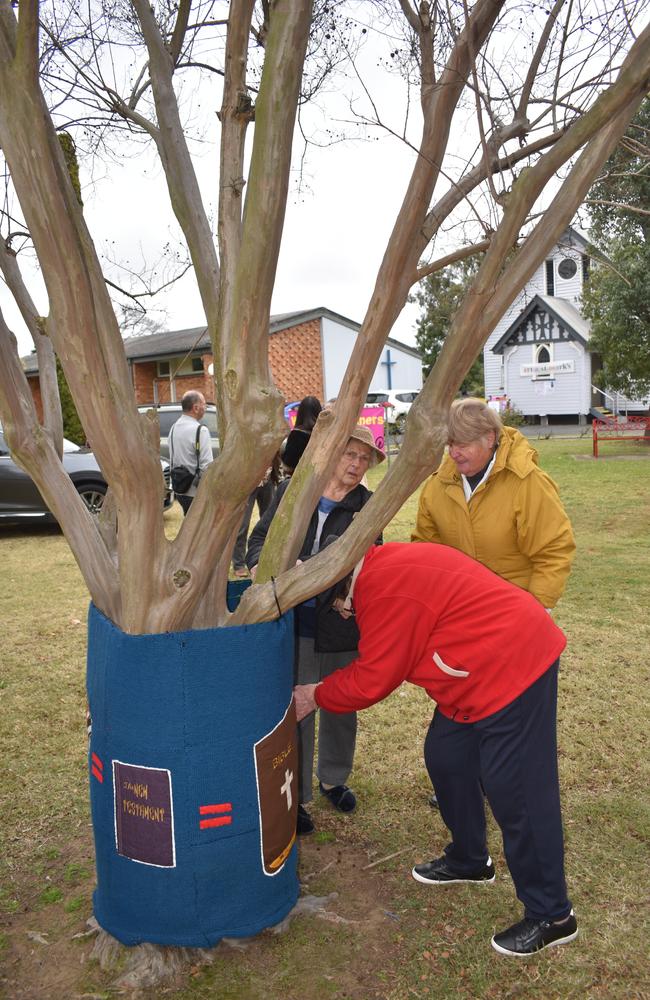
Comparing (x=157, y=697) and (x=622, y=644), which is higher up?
(x=157, y=697)

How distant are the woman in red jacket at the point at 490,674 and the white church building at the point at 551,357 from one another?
29.8 m

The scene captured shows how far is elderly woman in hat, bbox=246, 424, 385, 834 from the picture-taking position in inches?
133

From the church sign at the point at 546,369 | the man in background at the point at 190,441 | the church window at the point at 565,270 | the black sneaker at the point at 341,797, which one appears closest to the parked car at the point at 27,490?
the man in background at the point at 190,441

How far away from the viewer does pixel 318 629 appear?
310 centimetres

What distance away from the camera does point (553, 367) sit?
32562 mm

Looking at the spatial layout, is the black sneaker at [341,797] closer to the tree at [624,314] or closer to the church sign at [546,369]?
the tree at [624,314]

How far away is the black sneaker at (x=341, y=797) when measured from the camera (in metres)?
3.77

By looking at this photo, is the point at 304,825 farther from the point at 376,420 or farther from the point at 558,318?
the point at 558,318

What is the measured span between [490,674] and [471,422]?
43.2 inches

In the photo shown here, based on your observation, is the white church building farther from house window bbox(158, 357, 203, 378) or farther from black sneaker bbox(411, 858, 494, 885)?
black sneaker bbox(411, 858, 494, 885)

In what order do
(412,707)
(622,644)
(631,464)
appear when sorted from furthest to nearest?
(631,464) → (622,644) → (412,707)

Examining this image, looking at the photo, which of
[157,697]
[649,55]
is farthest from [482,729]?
[649,55]

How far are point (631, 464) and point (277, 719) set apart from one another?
15631 mm

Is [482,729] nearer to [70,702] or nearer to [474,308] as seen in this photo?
[474,308]
